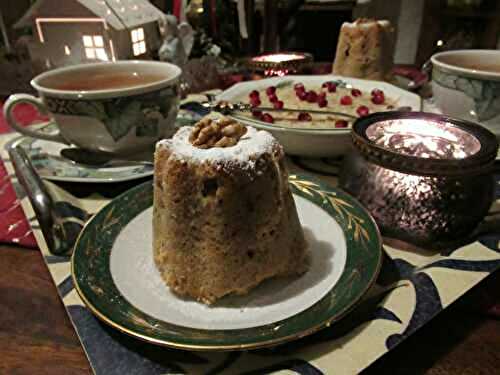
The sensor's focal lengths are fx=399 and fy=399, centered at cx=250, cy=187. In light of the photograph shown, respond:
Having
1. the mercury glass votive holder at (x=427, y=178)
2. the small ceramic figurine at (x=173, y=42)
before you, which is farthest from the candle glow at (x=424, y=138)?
the small ceramic figurine at (x=173, y=42)

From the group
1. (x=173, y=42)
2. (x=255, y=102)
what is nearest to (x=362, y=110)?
(x=255, y=102)

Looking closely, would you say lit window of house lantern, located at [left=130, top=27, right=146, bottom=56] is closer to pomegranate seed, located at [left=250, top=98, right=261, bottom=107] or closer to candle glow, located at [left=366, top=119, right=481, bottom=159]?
pomegranate seed, located at [left=250, top=98, right=261, bottom=107]

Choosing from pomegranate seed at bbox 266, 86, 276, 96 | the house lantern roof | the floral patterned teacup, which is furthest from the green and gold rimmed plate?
the house lantern roof

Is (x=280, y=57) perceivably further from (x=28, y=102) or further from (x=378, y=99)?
(x=28, y=102)

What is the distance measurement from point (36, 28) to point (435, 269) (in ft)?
5.52

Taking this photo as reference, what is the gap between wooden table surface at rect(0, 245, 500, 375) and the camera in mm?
500

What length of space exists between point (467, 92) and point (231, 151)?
69 cm

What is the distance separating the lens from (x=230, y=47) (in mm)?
2164

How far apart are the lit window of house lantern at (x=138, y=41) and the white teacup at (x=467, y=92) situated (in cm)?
110

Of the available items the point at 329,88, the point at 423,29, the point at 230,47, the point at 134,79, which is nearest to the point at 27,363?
the point at 134,79

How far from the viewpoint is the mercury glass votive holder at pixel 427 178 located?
0.64m

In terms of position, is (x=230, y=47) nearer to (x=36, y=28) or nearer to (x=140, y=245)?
(x=36, y=28)

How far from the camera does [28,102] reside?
0.98m

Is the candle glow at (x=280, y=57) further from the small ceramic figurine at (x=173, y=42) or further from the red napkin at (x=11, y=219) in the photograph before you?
the red napkin at (x=11, y=219)
